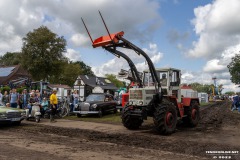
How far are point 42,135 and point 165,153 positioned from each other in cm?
506

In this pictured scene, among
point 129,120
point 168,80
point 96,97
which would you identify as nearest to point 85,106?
point 96,97

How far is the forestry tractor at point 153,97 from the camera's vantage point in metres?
11.0

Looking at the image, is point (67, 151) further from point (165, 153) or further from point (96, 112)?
point (96, 112)

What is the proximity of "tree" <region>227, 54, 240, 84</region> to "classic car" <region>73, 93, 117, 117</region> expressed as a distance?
5416cm

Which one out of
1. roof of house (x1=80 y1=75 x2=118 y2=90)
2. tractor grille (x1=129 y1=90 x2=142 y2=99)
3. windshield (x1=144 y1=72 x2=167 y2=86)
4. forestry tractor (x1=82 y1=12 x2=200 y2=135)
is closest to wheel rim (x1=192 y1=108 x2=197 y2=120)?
forestry tractor (x1=82 y1=12 x2=200 y2=135)

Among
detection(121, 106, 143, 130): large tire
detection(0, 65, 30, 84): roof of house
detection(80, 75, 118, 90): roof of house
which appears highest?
detection(0, 65, 30, 84): roof of house

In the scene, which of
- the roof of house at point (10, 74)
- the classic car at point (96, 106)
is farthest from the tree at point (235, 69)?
the classic car at point (96, 106)

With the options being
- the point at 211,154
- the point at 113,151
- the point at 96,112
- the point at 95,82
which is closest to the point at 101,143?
the point at 113,151

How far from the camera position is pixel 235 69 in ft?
223

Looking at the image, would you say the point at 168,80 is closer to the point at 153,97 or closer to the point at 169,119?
the point at 153,97

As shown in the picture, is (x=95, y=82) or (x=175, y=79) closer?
(x=175, y=79)

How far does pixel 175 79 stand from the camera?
12859mm

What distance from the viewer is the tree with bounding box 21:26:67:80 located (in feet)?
146

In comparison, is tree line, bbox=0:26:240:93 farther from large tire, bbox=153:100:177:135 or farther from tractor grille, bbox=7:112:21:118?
large tire, bbox=153:100:177:135
